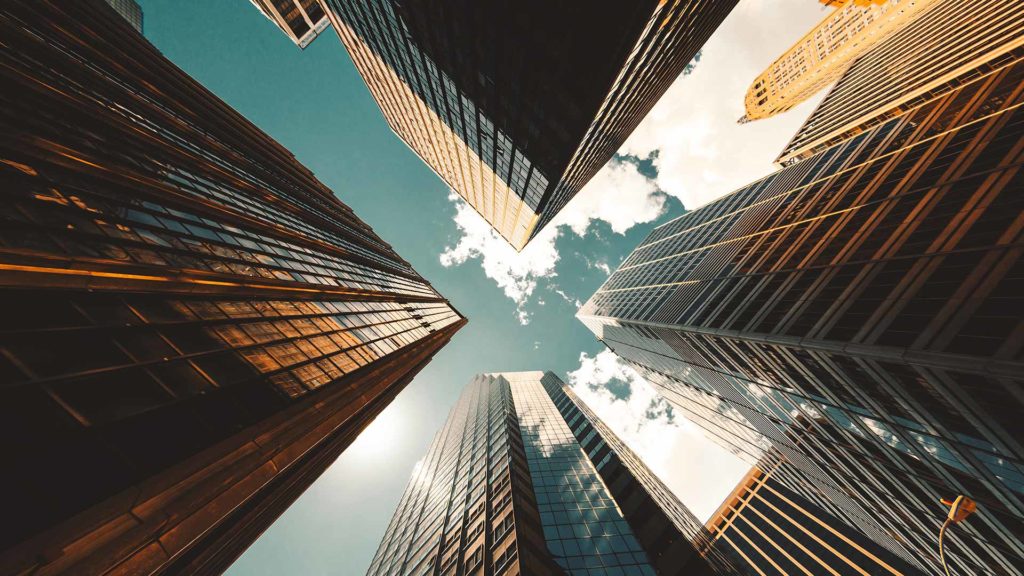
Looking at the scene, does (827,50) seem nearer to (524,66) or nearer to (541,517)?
(524,66)

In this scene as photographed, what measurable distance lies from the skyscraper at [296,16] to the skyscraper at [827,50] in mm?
110777

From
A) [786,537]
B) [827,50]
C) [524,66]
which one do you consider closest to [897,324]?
[524,66]

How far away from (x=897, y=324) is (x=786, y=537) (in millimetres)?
76690

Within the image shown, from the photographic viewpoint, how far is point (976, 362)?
14.2 meters

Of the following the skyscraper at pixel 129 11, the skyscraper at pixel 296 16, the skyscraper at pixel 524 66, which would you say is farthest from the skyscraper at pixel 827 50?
the skyscraper at pixel 129 11

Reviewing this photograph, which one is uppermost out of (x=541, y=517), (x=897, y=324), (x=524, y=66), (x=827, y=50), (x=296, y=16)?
(x=827, y=50)

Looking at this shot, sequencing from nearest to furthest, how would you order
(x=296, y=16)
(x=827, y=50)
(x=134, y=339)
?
(x=134, y=339), (x=296, y=16), (x=827, y=50)

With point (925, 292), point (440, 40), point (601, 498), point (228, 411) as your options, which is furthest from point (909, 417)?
point (440, 40)

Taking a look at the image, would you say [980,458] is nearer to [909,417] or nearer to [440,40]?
[909,417]

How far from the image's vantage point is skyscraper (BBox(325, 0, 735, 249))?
61.5ft

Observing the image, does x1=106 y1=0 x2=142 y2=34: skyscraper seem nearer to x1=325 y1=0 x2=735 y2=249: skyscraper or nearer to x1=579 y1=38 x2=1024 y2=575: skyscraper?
x1=325 y1=0 x2=735 y2=249: skyscraper

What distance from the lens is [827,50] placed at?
281 ft

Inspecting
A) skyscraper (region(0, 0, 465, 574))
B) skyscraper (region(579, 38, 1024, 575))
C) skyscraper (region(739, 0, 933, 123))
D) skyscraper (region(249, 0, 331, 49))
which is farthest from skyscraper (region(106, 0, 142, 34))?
skyscraper (region(739, 0, 933, 123))

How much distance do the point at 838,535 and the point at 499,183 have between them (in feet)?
282
